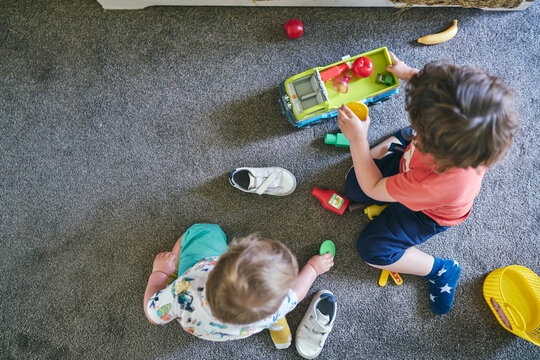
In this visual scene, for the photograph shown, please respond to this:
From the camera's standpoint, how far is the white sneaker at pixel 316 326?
1.02 metres

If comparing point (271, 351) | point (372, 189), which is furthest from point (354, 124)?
point (271, 351)

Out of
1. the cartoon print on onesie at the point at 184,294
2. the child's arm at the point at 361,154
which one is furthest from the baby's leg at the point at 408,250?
the cartoon print on onesie at the point at 184,294

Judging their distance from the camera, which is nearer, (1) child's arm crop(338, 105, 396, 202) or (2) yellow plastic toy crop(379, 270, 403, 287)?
(1) child's arm crop(338, 105, 396, 202)

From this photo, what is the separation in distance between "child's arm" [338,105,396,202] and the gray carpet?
0.20 m

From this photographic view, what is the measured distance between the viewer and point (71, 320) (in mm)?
1068

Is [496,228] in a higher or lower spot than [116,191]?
lower

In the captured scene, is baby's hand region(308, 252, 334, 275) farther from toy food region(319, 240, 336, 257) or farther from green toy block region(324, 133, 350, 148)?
green toy block region(324, 133, 350, 148)

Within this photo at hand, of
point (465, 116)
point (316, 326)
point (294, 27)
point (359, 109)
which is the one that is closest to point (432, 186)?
point (465, 116)

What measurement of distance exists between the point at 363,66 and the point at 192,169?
1.96 feet

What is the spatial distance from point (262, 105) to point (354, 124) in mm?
349

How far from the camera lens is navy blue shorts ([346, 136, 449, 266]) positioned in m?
0.91

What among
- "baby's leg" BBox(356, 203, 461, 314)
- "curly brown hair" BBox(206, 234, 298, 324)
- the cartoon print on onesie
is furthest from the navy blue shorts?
the cartoon print on onesie

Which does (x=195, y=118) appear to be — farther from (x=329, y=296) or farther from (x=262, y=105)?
(x=329, y=296)

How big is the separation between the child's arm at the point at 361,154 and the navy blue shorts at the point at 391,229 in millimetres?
90
